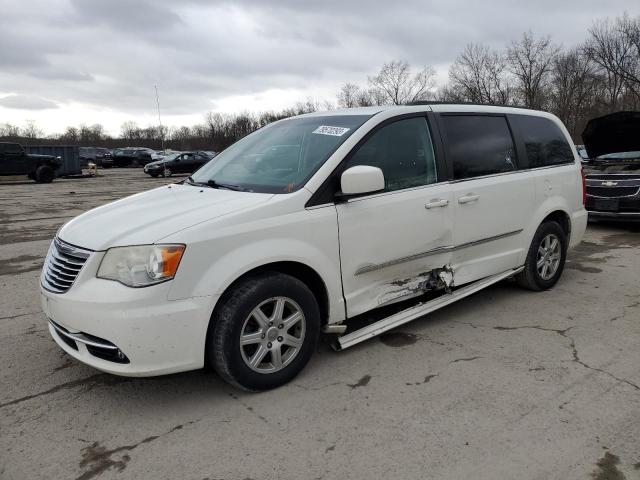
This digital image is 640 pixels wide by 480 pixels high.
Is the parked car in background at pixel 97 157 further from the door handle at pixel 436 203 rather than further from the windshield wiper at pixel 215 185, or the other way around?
the door handle at pixel 436 203

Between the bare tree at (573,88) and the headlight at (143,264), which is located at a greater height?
the bare tree at (573,88)

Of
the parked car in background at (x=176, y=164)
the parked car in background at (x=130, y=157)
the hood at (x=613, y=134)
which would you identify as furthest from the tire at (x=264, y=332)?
the parked car in background at (x=130, y=157)

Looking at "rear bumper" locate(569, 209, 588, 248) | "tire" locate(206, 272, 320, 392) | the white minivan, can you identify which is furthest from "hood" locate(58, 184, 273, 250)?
"rear bumper" locate(569, 209, 588, 248)

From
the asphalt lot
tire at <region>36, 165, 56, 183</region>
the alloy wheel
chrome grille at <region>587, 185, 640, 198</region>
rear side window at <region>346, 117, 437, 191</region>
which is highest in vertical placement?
tire at <region>36, 165, 56, 183</region>

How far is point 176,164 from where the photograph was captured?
30047 millimetres

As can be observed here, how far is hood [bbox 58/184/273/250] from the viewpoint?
9.43ft

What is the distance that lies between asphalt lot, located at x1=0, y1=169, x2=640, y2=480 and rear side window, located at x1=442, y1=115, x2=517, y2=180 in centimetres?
130

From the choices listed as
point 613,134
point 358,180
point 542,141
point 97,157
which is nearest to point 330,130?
point 358,180

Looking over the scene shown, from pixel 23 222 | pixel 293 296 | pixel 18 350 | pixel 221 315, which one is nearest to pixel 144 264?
pixel 221 315

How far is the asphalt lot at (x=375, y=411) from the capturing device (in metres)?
2.47

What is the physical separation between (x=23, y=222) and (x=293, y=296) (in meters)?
10.0

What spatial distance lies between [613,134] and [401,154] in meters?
6.85

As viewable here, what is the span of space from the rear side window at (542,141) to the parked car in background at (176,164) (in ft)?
83.9

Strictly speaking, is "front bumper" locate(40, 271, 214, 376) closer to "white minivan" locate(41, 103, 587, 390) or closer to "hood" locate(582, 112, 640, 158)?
"white minivan" locate(41, 103, 587, 390)
